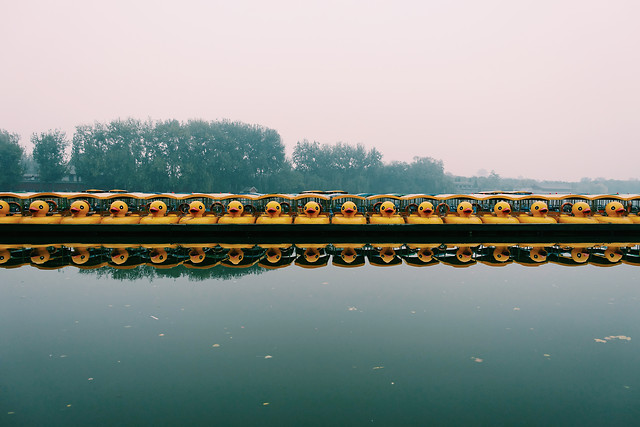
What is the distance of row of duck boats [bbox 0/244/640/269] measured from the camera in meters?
13.7

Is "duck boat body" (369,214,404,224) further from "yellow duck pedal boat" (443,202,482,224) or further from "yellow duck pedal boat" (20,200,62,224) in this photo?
"yellow duck pedal boat" (20,200,62,224)

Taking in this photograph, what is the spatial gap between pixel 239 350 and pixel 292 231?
13.1 m

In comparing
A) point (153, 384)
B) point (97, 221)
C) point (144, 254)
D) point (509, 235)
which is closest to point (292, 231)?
point (144, 254)

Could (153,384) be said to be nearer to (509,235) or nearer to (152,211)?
(152,211)

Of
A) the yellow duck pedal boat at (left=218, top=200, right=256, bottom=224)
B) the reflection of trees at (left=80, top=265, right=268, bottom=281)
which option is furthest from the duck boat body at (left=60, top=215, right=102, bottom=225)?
the reflection of trees at (left=80, top=265, right=268, bottom=281)

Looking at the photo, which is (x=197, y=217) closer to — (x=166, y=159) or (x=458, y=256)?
(x=458, y=256)

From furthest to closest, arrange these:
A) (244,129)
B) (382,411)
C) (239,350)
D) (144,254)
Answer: (244,129)
(144,254)
(239,350)
(382,411)

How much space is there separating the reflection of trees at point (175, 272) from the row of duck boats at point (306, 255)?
0.39 m

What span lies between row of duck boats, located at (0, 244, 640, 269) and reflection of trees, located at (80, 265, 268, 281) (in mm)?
390

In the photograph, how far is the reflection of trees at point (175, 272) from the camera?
38.7ft

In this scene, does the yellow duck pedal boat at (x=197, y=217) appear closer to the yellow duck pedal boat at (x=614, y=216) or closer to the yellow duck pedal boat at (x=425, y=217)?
the yellow duck pedal boat at (x=425, y=217)

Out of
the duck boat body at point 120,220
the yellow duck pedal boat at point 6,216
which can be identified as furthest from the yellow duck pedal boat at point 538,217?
the yellow duck pedal boat at point 6,216

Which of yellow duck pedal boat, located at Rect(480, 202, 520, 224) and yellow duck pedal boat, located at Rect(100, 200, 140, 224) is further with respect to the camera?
yellow duck pedal boat, located at Rect(480, 202, 520, 224)

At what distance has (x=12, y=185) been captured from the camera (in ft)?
186
